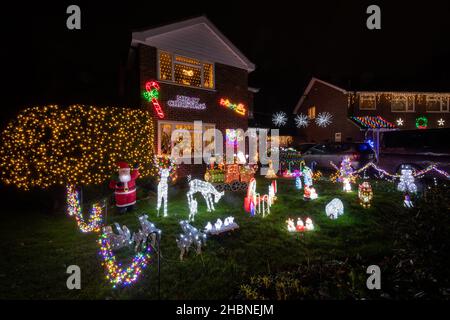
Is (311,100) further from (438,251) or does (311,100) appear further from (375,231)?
(438,251)

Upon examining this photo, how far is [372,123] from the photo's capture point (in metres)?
24.3

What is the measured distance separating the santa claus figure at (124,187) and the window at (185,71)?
22.7ft

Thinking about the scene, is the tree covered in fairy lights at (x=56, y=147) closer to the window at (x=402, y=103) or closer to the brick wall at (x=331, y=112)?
the brick wall at (x=331, y=112)

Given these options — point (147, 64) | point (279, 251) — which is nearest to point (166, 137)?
point (147, 64)

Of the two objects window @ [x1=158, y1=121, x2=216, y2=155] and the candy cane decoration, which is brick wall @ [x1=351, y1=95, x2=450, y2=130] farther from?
the candy cane decoration

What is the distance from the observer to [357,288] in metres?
3.72

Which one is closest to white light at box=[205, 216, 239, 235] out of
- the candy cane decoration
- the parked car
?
the candy cane decoration

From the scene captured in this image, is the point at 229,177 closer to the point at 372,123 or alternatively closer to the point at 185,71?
the point at 185,71

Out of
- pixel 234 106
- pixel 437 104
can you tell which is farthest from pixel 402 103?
pixel 234 106

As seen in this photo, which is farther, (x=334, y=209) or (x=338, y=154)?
(x=338, y=154)

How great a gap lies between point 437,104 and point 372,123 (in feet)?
28.5

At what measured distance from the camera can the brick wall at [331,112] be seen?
1030 inches

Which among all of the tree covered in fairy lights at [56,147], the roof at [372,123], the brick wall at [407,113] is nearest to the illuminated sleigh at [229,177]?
the tree covered in fairy lights at [56,147]

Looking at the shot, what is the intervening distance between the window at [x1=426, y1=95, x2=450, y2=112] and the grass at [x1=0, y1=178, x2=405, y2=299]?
2452 cm
